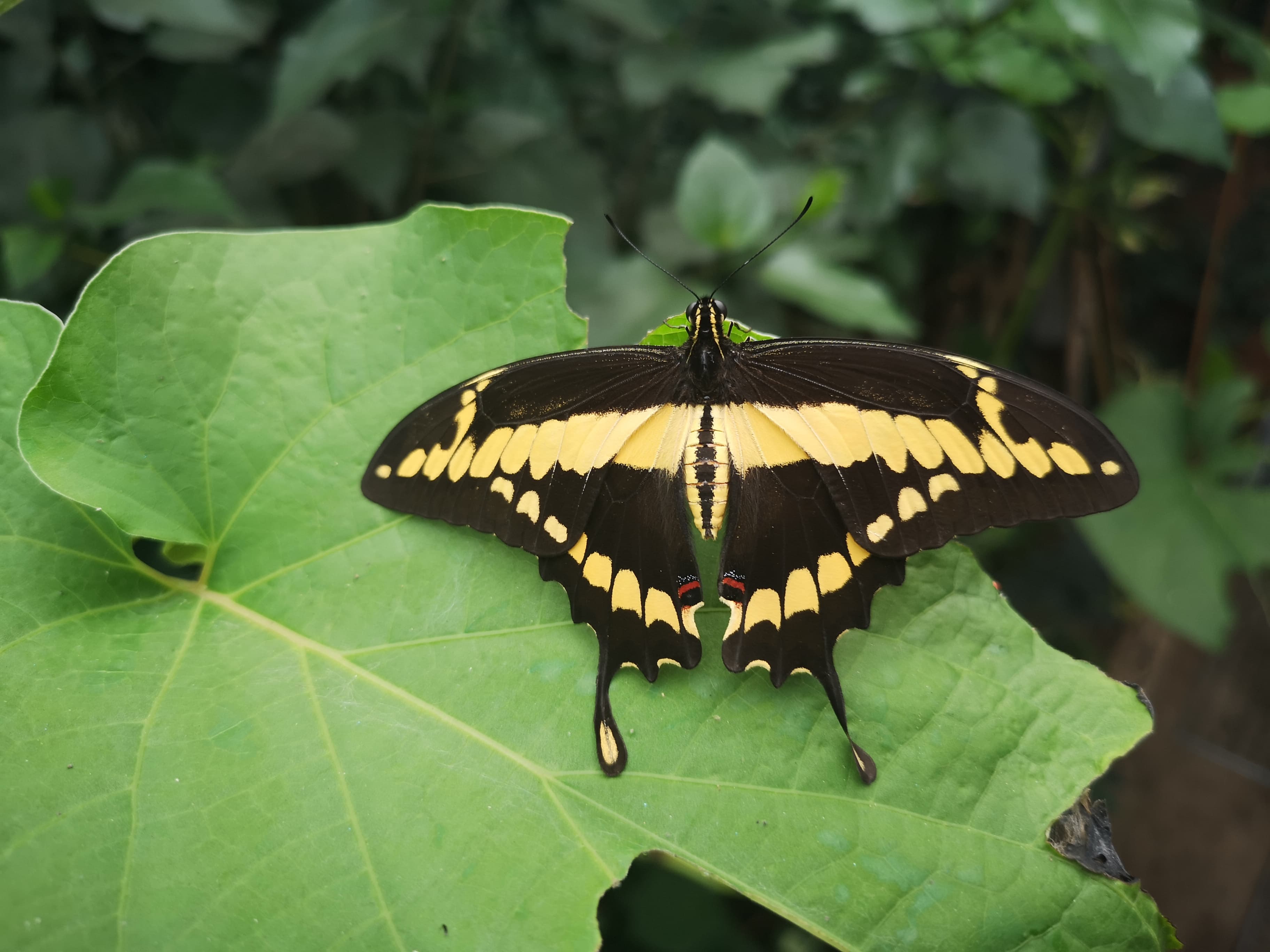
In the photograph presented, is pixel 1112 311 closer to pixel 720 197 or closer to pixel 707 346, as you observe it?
pixel 720 197

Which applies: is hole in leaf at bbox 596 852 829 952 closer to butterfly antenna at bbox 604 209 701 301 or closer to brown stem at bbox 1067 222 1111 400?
butterfly antenna at bbox 604 209 701 301

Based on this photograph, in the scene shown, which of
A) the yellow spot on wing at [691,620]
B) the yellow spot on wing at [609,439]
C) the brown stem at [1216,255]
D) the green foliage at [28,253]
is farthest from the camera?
the brown stem at [1216,255]

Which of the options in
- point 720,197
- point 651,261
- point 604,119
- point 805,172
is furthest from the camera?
point 604,119

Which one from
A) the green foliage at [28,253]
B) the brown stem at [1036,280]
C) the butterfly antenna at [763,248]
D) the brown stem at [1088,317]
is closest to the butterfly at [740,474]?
the butterfly antenna at [763,248]

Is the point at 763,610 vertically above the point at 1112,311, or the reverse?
the point at 1112,311

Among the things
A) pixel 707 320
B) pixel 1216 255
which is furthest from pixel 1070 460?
pixel 1216 255

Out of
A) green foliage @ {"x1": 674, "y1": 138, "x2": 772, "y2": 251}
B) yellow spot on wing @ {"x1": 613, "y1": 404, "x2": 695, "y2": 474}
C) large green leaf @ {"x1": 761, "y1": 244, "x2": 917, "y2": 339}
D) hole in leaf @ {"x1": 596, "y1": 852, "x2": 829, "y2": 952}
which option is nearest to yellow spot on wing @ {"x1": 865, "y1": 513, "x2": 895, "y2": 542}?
yellow spot on wing @ {"x1": 613, "y1": 404, "x2": 695, "y2": 474}

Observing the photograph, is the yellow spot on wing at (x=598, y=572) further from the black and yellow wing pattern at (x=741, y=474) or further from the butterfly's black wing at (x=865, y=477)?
the butterfly's black wing at (x=865, y=477)
